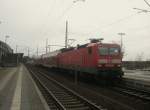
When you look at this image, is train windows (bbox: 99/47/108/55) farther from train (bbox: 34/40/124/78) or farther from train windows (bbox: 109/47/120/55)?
train windows (bbox: 109/47/120/55)

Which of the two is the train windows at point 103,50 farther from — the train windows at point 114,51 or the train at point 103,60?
the train windows at point 114,51

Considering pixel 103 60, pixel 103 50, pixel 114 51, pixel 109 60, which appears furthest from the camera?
pixel 114 51

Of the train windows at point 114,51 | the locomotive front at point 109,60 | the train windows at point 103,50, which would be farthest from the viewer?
the train windows at point 114,51

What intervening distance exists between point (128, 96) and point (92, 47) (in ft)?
25.1

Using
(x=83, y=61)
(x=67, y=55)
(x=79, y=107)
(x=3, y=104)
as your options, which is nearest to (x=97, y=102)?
(x=79, y=107)

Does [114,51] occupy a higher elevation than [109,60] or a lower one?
higher

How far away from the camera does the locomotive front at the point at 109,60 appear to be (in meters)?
23.2

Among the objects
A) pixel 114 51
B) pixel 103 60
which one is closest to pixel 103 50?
pixel 103 60

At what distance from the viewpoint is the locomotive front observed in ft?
76.1

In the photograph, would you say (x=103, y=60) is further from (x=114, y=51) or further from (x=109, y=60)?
(x=114, y=51)

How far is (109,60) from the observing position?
2369 cm

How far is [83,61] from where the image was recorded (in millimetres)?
26812

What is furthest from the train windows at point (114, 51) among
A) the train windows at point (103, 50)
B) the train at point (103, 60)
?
the train windows at point (103, 50)

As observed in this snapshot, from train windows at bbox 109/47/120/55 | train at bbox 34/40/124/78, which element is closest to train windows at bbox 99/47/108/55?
train at bbox 34/40/124/78
